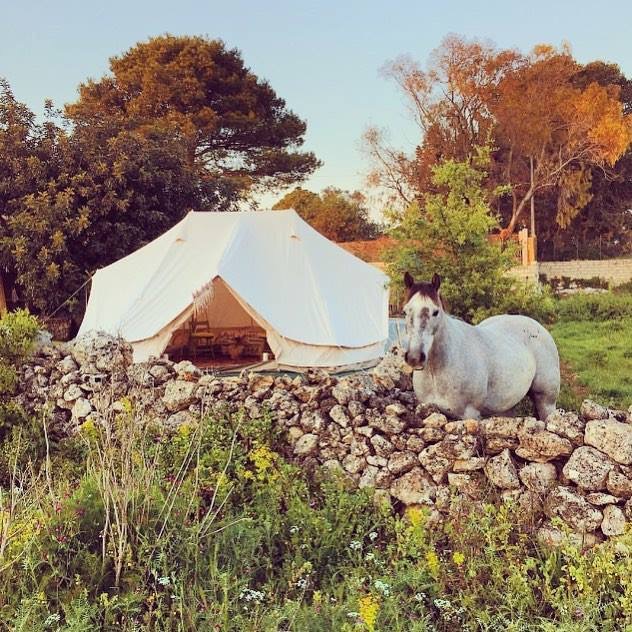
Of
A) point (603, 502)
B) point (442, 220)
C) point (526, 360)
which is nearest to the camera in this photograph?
point (603, 502)

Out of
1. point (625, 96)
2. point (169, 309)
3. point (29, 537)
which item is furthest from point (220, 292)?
point (625, 96)

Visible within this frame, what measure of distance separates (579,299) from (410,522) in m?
14.0

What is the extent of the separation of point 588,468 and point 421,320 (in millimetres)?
1126

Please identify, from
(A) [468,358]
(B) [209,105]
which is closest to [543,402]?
(A) [468,358]

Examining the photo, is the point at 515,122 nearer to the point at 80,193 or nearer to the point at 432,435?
the point at 80,193

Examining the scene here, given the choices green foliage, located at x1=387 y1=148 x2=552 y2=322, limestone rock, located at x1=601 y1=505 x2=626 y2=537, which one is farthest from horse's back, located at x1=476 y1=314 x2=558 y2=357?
green foliage, located at x1=387 y1=148 x2=552 y2=322

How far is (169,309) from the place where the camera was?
9.88 m

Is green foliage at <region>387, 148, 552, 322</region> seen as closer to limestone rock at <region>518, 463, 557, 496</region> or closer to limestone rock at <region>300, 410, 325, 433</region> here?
limestone rock at <region>300, 410, 325, 433</region>

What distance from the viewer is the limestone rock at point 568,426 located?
3.42 metres

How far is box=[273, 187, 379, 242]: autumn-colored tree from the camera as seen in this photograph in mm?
31828

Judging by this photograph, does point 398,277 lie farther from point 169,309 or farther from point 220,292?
point 220,292

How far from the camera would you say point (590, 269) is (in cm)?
2656

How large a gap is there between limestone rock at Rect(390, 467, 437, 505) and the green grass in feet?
11.4

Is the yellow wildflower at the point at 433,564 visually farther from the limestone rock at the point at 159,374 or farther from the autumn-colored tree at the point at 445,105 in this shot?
the autumn-colored tree at the point at 445,105
